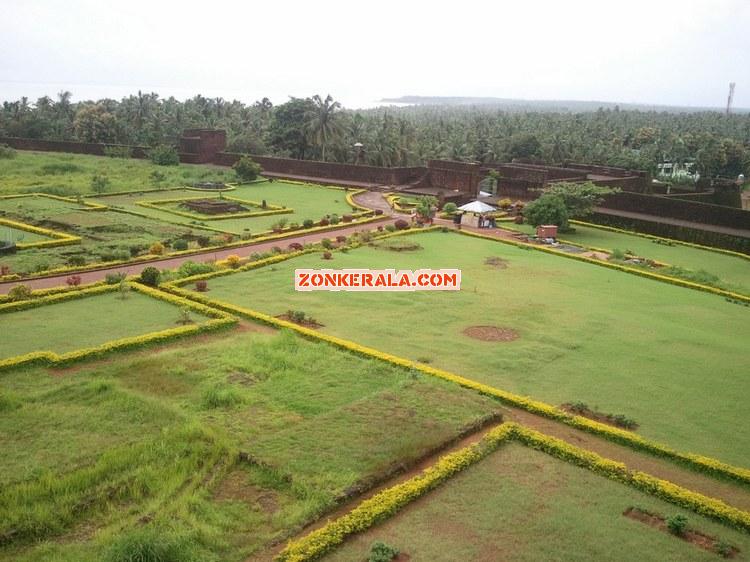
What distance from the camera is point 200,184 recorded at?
31188 mm

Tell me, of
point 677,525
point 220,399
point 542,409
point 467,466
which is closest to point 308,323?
point 220,399

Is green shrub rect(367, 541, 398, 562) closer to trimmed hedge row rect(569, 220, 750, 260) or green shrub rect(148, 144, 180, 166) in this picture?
trimmed hedge row rect(569, 220, 750, 260)

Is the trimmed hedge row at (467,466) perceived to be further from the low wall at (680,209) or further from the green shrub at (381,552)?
the low wall at (680,209)

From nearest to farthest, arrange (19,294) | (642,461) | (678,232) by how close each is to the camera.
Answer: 1. (642,461)
2. (19,294)
3. (678,232)

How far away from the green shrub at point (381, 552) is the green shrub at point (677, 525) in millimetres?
2872

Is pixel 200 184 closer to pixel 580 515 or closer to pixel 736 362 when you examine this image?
pixel 736 362

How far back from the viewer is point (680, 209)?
23750 millimetres

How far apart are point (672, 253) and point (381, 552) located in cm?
1801

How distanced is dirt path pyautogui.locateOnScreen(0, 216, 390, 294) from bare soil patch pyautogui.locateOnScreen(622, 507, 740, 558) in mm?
12420

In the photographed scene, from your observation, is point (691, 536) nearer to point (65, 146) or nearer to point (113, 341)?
point (113, 341)

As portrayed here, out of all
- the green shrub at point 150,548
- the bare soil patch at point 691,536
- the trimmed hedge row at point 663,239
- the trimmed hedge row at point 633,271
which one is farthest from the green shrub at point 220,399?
the trimmed hedge row at point 663,239

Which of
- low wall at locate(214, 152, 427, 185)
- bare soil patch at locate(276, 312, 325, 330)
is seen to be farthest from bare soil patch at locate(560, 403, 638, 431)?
low wall at locate(214, 152, 427, 185)

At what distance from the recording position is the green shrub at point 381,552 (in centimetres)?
615

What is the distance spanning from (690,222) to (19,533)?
75.7ft
